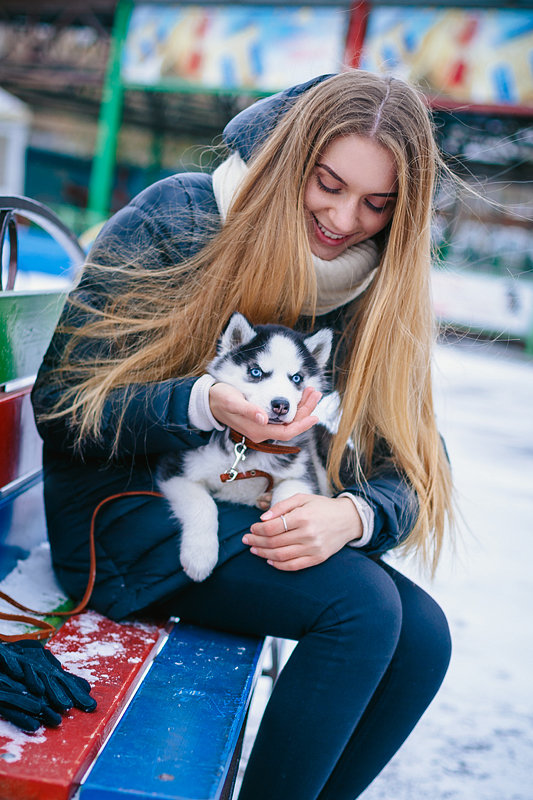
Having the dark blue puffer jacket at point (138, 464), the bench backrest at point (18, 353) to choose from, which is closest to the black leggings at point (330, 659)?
the dark blue puffer jacket at point (138, 464)

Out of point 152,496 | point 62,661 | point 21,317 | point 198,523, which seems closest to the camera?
point 62,661

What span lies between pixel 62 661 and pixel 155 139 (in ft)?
74.5

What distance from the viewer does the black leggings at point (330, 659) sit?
4.72ft

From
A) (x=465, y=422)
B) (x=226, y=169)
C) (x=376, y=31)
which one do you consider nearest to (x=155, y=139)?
(x=376, y=31)

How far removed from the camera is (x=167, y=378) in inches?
70.4

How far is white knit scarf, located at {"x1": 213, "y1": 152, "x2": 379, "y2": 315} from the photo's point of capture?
1920mm

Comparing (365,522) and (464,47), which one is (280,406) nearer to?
(365,522)

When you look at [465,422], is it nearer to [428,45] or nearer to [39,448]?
[39,448]

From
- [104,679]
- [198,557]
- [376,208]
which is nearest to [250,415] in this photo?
[198,557]

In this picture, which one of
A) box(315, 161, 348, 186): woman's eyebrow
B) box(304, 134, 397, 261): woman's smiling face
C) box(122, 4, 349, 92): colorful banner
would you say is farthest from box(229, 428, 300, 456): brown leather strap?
box(122, 4, 349, 92): colorful banner

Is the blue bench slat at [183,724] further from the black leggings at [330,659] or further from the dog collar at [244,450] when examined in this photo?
the dog collar at [244,450]

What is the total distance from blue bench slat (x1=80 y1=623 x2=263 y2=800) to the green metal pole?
44.8ft

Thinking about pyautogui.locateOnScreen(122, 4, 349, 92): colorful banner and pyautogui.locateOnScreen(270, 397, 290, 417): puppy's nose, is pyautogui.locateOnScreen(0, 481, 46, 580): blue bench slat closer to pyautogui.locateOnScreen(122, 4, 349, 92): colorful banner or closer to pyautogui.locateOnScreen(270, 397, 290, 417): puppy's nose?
pyautogui.locateOnScreen(270, 397, 290, 417): puppy's nose

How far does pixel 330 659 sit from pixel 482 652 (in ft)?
6.27
